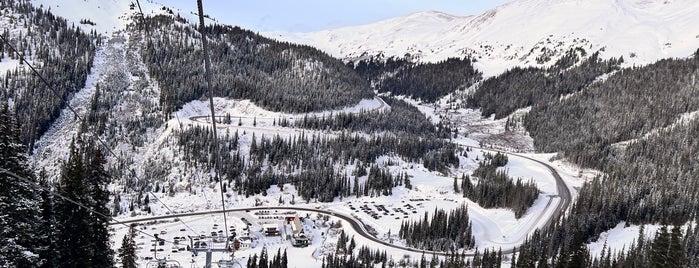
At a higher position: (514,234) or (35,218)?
(35,218)

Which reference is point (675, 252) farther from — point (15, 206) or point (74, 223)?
point (15, 206)

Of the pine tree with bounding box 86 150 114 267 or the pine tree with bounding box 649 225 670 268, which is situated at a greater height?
the pine tree with bounding box 86 150 114 267

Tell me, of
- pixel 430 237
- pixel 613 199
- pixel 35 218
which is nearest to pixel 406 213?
pixel 430 237

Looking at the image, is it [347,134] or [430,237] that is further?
[347,134]

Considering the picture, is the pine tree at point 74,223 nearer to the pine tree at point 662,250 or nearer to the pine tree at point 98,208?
the pine tree at point 98,208

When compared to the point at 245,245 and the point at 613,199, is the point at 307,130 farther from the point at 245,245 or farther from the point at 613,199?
the point at 613,199

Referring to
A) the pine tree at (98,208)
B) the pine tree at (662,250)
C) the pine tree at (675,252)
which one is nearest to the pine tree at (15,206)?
the pine tree at (98,208)

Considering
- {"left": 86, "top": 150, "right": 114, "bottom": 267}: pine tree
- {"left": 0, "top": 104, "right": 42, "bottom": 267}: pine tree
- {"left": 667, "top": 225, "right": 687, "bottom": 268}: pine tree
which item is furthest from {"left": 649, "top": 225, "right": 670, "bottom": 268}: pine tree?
{"left": 0, "top": 104, "right": 42, "bottom": 267}: pine tree

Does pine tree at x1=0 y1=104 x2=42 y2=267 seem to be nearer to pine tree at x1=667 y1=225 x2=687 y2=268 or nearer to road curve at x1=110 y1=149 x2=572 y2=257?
pine tree at x1=667 y1=225 x2=687 y2=268
